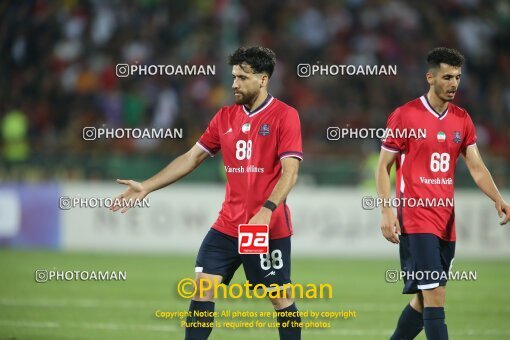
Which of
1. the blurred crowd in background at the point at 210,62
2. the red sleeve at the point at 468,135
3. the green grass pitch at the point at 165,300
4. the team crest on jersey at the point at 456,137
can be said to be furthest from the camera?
the blurred crowd in background at the point at 210,62

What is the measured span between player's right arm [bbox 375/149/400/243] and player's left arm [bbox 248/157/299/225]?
0.84 metres

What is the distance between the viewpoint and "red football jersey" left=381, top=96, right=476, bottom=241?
8.16m

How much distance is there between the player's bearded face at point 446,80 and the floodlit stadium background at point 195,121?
5.85 m

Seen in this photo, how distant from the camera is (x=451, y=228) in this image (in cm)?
827

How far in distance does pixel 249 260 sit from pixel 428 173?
5.26 ft

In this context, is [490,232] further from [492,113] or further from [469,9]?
[469,9]

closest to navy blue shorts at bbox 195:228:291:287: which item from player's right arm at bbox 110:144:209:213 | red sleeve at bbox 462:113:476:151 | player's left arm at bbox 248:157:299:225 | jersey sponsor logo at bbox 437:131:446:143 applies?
player's left arm at bbox 248:157:299:225

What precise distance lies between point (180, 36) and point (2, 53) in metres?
4.05

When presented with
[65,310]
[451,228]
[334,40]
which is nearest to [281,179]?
[451,228]

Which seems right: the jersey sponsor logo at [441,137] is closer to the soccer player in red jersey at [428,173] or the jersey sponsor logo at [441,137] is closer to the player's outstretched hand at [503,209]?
the soccer player in red jersey at [428,173]

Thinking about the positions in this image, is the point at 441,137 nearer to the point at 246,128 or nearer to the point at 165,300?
the point at 246,128

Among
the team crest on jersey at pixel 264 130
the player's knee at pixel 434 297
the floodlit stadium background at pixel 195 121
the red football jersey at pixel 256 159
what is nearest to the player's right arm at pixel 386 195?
the player's knee at pixel 434 297

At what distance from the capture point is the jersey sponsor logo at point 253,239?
295 inches

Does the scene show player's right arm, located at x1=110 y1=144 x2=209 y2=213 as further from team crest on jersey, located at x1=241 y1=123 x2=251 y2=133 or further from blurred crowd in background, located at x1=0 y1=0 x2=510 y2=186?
blurred crowd in background, located at x1=0 y1=0 x2=510 y2=186
